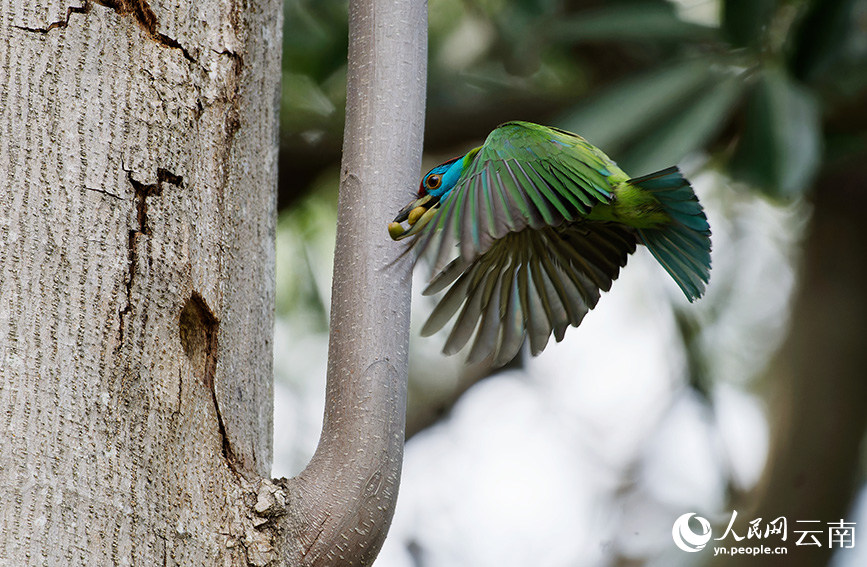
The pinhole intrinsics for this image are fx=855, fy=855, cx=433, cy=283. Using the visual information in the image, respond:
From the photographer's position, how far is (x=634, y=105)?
9.47ft

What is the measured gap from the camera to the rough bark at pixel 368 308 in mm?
1271

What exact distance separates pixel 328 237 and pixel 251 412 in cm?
297

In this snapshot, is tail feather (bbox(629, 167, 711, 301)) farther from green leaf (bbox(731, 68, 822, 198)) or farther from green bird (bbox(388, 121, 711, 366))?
green leaf (bbox(731, 68, 822, 198))

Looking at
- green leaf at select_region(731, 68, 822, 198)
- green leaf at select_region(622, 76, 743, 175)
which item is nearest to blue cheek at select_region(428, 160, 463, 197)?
green leaf at select_region(622, 76, 743, 175)

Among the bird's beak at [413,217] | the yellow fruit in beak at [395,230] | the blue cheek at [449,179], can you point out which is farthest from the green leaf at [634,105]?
the yellow fruit in beak at [395,230]

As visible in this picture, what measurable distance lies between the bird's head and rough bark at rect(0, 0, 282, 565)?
243 mm

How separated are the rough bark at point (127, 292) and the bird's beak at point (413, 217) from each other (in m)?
0.23

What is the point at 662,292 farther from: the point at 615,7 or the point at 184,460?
the point at 184,460

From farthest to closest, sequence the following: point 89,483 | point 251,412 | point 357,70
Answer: point 357,70 → point 251,412 → point 89,483

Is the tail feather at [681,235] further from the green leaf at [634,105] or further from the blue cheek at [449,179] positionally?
the green leaf at [634,105]

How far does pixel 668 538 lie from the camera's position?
4070 mm

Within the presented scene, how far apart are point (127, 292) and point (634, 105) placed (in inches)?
83.4

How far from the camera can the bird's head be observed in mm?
1441

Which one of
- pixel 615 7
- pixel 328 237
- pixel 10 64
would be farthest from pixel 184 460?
pixel 328 237
